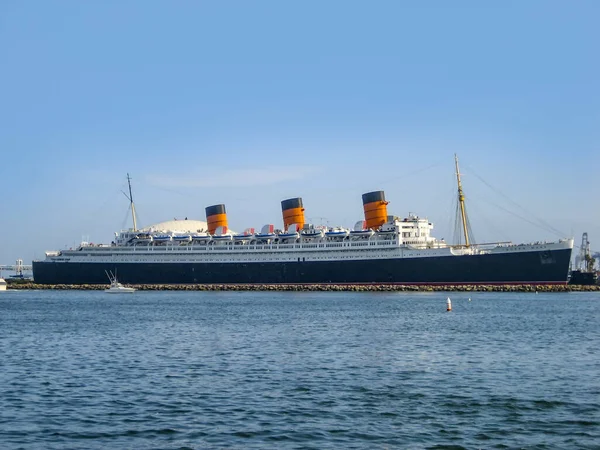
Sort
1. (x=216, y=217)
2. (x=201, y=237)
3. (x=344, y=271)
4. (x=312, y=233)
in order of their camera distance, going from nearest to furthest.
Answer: (x=344, y=271)
(x=312, y=233)
(x=201, y=237)
(x=216, y=217)

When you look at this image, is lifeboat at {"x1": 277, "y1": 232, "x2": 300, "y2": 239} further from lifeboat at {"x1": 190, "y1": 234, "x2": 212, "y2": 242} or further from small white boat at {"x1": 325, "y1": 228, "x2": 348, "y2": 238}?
lifeboat at {"x1": 190, "y1": 234, "x2": 212, "y2": 242}

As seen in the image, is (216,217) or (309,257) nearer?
(309,257)

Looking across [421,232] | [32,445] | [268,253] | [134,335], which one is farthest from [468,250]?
[32,445]

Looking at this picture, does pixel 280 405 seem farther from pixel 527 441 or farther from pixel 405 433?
pixel 527 441

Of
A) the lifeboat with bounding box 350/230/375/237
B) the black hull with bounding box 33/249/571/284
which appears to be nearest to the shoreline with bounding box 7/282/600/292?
the black hull with bounding box 33/249/571/284

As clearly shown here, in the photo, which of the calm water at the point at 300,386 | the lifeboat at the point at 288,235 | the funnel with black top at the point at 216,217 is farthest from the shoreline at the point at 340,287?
the calm water at the point at 300,386

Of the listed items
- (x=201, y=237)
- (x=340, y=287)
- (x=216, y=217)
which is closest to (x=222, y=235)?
(x=201, y=237)

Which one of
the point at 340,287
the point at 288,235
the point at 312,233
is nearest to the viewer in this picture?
the point at 340,287

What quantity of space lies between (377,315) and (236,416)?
30717 millimetres

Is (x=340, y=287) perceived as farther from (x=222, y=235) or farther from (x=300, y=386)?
(x=300, y=386)

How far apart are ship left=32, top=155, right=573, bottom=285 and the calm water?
43.1 metres

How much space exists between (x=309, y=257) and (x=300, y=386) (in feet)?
240

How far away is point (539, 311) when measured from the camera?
51125 mm

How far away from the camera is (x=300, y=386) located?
20.7 metres
